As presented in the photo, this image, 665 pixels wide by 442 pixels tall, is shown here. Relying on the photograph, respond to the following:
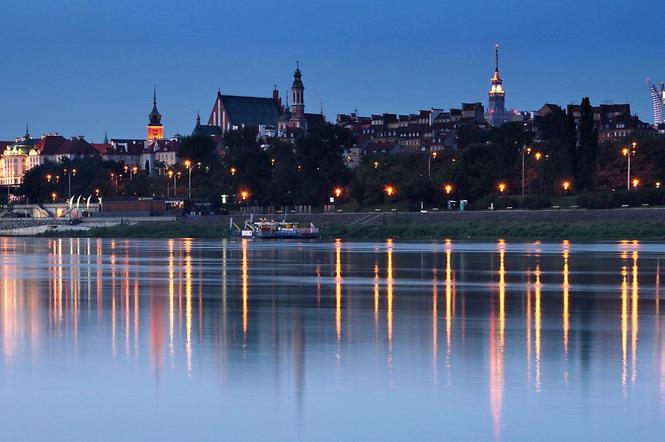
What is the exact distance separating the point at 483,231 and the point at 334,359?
222 feet

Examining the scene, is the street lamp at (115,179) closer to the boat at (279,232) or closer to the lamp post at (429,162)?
the lamp post at (429,162)

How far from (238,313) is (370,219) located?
74.5m

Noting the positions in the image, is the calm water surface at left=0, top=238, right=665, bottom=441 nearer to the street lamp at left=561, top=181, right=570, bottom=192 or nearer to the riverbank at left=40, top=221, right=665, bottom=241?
the riverbank at left=40, top=221, right=665, bottom=241

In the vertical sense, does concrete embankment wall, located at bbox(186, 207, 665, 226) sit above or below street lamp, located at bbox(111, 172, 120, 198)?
below

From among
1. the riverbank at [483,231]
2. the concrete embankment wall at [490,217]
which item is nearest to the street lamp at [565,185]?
Result: the concrete embankment wall at [490,217]

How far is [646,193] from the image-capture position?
9044 centimetres

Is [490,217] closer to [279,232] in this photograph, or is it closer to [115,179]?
[279,232]

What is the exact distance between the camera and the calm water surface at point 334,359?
1491 centimetres

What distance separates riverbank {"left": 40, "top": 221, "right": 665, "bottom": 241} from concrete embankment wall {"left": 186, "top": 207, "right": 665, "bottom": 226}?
1.37m

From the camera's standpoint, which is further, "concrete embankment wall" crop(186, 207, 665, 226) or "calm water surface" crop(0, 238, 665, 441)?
"concrete embankment wall" crop(186, 207, 665, 226)

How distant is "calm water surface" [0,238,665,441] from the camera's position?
14.9 m

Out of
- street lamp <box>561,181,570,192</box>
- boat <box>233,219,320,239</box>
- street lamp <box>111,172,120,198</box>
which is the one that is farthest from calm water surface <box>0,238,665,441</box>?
street lamp <box>111,172,120,198</box>

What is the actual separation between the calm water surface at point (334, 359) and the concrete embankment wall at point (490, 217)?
153 ft

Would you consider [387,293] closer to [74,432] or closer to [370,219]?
[74,432]
